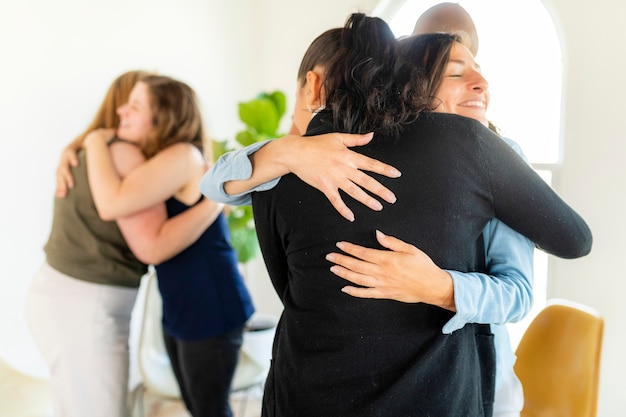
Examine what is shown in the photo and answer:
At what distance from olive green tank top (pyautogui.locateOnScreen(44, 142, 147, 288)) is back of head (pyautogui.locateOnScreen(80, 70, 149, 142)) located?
0.68 ft

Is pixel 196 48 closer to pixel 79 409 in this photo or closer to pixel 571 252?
pixel 79 409

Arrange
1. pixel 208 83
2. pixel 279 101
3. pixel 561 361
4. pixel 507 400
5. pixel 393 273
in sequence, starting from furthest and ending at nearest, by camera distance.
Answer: pixel 208 83
pixel 279 101
pixel 561 361
pixel 507 400
pixel 393 273

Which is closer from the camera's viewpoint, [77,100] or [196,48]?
[77,100]

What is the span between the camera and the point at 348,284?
3.00ft

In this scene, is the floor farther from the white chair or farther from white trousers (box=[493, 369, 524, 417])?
white trousers (box=[493, 369, 524, 417])

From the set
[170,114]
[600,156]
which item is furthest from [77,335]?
[600,156]

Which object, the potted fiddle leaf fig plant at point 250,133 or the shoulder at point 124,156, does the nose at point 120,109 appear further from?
the potted fiddle leaf fig plant at point 250,133

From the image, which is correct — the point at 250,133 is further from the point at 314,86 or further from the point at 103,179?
the point at 314,86

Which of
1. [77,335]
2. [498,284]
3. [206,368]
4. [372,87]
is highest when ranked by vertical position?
[372,87]

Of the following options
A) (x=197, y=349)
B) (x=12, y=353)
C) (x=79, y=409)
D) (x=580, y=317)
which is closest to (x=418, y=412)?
(x=580, y=317)

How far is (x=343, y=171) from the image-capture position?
89 centimetres

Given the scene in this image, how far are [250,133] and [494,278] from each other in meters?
1.80

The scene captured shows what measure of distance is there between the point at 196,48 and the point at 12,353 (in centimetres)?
183

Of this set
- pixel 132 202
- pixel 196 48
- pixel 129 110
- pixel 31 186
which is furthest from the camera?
pixel 196 48
